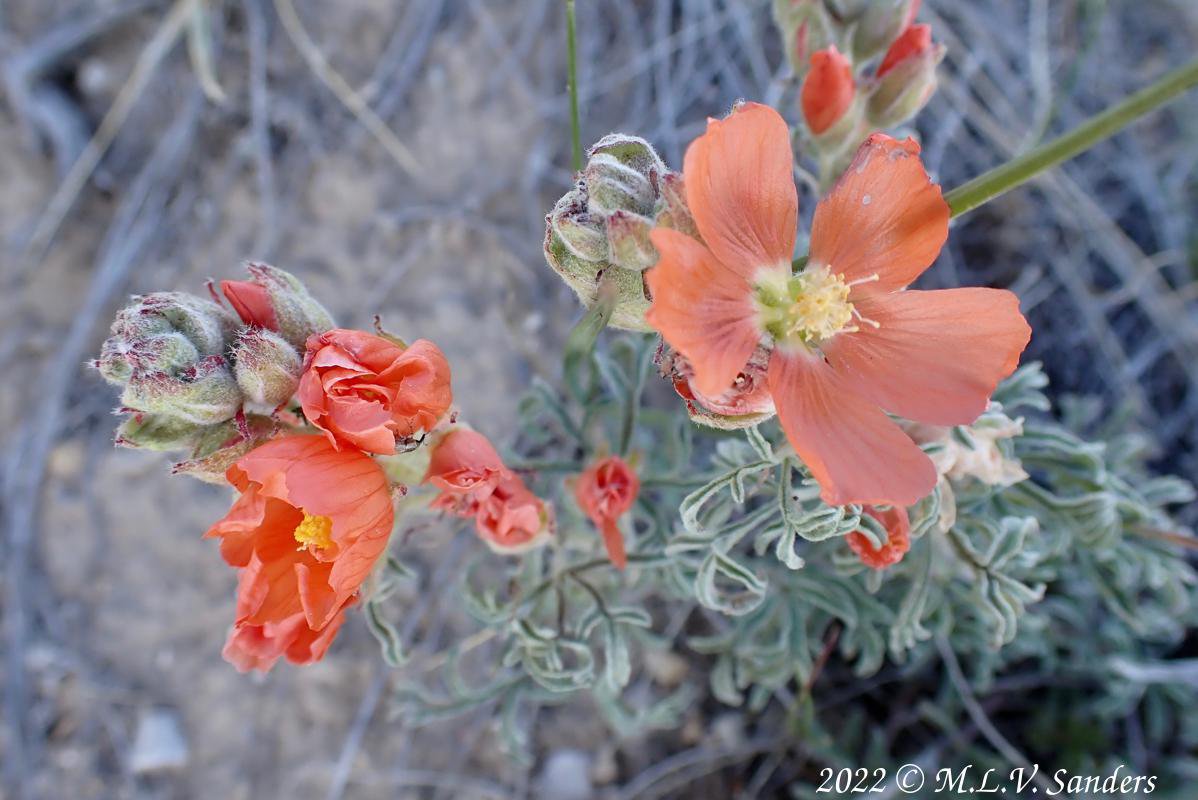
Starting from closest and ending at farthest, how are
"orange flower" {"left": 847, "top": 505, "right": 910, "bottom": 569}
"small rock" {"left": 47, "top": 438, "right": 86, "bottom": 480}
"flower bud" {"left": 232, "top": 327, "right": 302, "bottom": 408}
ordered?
"flower bud" {"left": 232, "top": 327, "right": 302, "bottom": 408} < "orange flower" {"left": 847, "top": 505, "right": 910, "bottom": 569} < "small rock" {"left": 47, "top": 438, "right": 86, "bottom": 480}

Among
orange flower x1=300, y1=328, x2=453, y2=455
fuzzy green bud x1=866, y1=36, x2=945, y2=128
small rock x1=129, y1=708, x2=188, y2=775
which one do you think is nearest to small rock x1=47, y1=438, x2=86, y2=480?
small rock x1=129, y1=708, x2=188, y2=775

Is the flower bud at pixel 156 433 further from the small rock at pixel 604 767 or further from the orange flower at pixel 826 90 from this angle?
the small rock at pixel 604 767

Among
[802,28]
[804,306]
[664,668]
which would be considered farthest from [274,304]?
[664,668]

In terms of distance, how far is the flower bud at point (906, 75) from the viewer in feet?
6.26

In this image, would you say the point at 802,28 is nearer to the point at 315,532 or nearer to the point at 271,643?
the point at 315,532

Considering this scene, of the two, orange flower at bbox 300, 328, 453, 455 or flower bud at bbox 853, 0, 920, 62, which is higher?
flower bud at bbox 853, 0, 920, 62

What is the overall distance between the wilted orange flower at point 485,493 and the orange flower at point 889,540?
0.58 m

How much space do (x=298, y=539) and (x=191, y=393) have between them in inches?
11.0

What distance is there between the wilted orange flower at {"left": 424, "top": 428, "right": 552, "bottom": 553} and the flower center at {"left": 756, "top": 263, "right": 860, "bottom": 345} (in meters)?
0.53

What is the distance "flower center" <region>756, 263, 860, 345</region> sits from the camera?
1561 millimetres

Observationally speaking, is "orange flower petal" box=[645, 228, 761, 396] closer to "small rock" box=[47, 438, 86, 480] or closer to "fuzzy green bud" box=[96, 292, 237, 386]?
"fuzzy green bud" box=[96, 292, 237, 386]

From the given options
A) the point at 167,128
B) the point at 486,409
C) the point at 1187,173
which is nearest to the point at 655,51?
the point at 486,409

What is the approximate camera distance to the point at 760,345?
153cm

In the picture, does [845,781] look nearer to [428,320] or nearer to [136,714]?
[428,320]
